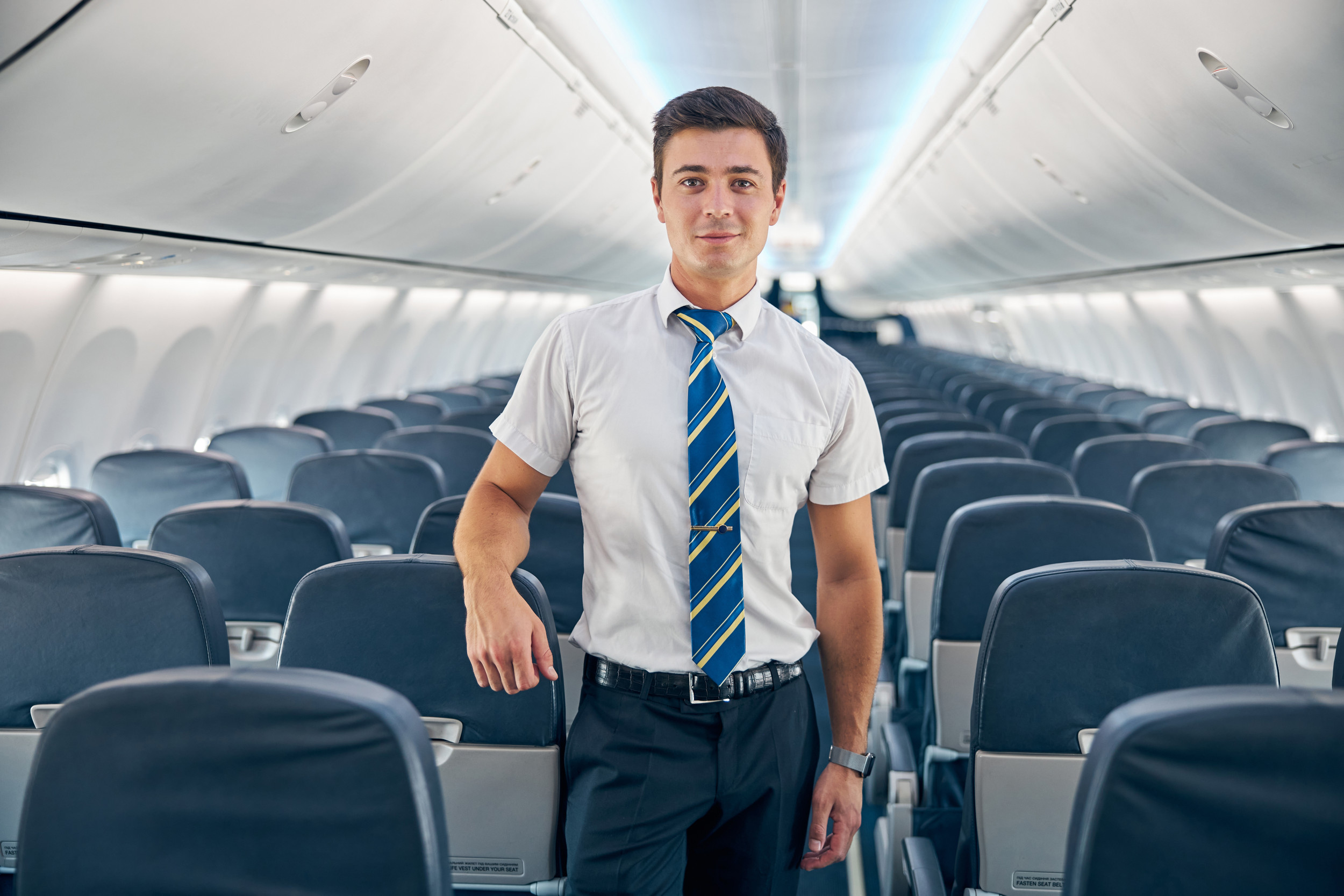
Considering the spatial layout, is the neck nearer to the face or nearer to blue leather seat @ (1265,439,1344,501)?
the face

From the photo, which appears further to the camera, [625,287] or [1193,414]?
[625,287]

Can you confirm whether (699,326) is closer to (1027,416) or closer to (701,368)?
(701,368)

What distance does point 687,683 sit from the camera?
178 centimetres

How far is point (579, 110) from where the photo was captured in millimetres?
7434

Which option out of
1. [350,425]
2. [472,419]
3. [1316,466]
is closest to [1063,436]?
[1316,466]

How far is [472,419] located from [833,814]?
5.42m

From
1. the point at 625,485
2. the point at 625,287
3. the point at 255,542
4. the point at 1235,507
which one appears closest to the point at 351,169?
the point at 255,542

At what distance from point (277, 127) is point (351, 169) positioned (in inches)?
45.3

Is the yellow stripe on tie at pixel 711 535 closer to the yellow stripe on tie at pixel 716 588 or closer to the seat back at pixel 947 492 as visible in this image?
the yellow stripe on tie at pixel 716 588

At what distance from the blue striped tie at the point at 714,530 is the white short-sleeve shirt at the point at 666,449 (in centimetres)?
3

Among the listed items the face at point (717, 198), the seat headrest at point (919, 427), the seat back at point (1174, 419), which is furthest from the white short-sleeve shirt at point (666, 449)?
the seat back at point (1174, 419)

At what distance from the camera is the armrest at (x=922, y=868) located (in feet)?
7.73

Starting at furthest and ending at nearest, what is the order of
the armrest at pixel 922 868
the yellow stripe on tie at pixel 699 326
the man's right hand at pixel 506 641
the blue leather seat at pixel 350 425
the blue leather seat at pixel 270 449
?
the blue leather seat at pixel 350 425
the blue leather seat at pixel 270 449
the armrest at pixel 922 868
the yellow stripe on tie at pixel 699 326
the man's right hand at pixel 506 641

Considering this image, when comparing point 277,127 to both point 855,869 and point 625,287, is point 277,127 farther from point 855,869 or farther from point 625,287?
point 625,287
